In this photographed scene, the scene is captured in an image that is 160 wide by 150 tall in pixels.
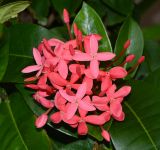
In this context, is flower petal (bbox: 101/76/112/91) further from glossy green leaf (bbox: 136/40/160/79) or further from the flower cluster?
glossy green leaf (bbox: 136/40/160/79)

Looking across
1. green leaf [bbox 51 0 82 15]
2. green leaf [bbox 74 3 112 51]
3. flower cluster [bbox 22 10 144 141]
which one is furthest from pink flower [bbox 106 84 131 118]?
green leaf [bbox 51 0 82 15]

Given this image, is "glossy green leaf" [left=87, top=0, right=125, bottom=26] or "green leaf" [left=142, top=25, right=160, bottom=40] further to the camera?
"green leaf" [left=142, top=25, right=160, bottom=40]

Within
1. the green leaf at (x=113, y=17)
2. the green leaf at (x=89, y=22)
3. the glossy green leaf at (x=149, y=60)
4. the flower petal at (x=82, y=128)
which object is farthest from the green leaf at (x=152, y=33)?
the flower petal at (x=82, y=128)

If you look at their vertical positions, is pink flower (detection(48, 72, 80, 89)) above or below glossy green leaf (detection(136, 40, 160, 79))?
above

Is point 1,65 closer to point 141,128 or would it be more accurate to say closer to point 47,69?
point 47,69

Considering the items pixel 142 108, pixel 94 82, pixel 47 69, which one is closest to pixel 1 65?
pixel 47 69

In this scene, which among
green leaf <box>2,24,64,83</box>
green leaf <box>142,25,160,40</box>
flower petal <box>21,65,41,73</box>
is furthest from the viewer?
green leaf <box>142,25,160,40</box>

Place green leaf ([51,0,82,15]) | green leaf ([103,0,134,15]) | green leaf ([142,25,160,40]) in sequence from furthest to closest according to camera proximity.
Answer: green leaf ([142,25,160,40]) → green leaf ([103,0,134,15]) → green leaf ([51,0,82,15])
